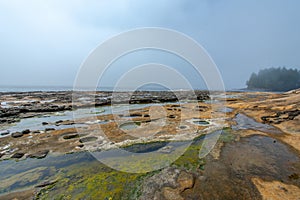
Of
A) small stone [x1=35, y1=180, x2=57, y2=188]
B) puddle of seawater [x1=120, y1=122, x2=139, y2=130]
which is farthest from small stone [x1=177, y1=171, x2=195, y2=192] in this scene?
puddle of seawater [x1=120, y1=122, x2=139, y2=130]

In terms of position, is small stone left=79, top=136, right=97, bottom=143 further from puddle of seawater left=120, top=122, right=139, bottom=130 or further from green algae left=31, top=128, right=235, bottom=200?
puddle of seawater left=120, top=122, right=139, bottom=130

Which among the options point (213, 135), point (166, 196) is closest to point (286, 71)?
point (213, 135)

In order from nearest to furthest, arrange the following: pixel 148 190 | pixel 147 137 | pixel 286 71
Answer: pixel 148 190, pixel 147 137, pixel 286 71

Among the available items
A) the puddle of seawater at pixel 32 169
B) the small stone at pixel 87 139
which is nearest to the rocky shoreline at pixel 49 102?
the small stone at pixel 87 139

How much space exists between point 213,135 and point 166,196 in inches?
333

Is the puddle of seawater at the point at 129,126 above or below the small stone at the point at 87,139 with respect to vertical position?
above

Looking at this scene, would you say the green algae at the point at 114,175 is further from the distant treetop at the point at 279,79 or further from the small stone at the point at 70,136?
the distant treetop at the point at 279,79

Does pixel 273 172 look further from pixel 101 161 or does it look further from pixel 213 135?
pixel 101 161

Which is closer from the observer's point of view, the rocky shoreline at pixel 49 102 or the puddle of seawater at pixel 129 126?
the puddle of seawater at pixel 129 126

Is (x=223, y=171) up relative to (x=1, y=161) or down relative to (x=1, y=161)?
up

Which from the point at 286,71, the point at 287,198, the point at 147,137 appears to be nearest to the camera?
the point at 287,198

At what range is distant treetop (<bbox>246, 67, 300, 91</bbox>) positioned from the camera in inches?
5074

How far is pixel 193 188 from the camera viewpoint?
6188mm

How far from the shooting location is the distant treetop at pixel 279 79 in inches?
5074
